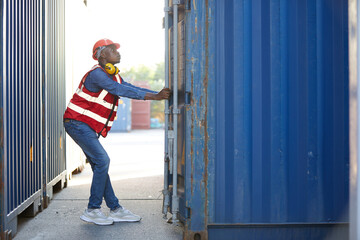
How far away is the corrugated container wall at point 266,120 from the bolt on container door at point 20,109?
164cm

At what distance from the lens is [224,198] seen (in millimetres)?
4328

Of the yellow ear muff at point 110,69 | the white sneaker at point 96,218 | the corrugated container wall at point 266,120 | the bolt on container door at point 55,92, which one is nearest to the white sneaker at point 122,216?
the white sneaker at point 96,218

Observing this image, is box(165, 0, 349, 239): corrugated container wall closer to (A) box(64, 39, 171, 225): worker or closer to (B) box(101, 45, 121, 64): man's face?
(A) box(64, 39, 171, 225): worker

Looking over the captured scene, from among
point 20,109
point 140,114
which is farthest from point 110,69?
point 140,114

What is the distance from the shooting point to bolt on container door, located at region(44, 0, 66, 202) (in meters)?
6.43

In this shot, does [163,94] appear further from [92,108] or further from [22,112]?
[22,112]

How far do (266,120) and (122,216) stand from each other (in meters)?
2.03

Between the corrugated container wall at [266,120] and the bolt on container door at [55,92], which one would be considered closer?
the corrugated container wall at [266,120]

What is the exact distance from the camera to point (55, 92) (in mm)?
6973

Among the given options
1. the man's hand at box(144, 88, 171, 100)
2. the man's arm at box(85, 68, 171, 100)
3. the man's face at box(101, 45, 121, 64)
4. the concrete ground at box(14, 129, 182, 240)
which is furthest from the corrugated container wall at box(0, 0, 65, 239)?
the man's hand at box(144, 88, 171, 100)

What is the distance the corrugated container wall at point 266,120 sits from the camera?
429 cm

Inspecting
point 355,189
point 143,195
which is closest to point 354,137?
point 355,189

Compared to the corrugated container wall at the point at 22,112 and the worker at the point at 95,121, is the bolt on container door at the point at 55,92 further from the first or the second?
the worker at the point at 95,121

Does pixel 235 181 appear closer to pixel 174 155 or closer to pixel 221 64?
pixel 174 155
